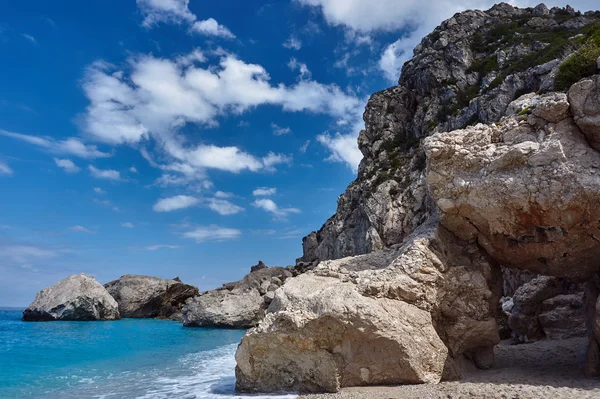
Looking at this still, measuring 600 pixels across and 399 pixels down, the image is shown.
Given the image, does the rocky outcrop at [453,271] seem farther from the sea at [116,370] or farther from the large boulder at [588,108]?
the sea at [116,370]

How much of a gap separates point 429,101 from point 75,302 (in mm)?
53802

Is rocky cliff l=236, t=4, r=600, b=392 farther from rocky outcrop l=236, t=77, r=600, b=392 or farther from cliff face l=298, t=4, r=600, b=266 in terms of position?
cliff face l=298, t=4, r=600, b=266

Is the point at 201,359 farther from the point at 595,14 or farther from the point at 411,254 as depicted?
the point at 595,14

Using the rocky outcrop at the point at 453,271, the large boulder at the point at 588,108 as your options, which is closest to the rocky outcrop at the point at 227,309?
the rocky outcrop at the point at 453,271

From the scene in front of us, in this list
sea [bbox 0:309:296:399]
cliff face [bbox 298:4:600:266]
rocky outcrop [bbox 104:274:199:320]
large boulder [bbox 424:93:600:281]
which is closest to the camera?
large boulder [bbox 424:93:600:281]

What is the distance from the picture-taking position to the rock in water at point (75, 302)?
52750 millimetres

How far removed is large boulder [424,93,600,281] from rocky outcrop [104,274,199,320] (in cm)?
5623

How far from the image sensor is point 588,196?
9.27 metres

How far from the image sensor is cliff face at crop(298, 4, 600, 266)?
44.9 m

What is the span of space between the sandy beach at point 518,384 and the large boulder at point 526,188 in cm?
272

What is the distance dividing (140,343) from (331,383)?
24.5 meters

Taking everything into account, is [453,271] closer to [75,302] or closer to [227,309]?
[227,309]

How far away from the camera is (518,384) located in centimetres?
912

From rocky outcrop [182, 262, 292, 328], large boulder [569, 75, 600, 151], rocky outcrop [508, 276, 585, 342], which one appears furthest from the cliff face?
large boulder [569, 75, 600, 151]
